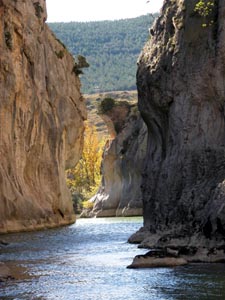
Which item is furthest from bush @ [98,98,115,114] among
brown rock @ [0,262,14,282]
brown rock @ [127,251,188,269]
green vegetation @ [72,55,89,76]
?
brown rock @ [0,262,14,282]

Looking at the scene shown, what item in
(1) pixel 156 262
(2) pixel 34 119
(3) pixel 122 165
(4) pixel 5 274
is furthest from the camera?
(3) pixel 122 165

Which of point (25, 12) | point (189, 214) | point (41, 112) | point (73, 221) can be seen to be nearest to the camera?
point (189, 214)

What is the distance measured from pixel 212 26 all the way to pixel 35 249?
13314 mm

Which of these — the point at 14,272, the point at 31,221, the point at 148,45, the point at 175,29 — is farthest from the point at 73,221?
the point at 14,272

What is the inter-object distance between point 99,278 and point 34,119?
40558 millimetres

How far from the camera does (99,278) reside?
25.2 m

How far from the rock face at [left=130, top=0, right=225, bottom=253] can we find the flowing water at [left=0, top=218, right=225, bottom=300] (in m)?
2.43

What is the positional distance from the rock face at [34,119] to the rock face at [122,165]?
16.8 m

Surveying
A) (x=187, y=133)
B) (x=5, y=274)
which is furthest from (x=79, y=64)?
(x=5, y=274)

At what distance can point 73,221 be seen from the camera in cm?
7712

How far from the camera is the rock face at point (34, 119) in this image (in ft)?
185

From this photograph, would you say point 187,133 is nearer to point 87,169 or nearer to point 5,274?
point 5,274

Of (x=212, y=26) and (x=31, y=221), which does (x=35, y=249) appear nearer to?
(x=212, y=26)

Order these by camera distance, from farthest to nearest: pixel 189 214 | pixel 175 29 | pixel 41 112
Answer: pixel 41 112 < pixel 175 29 < pixel 189 214
